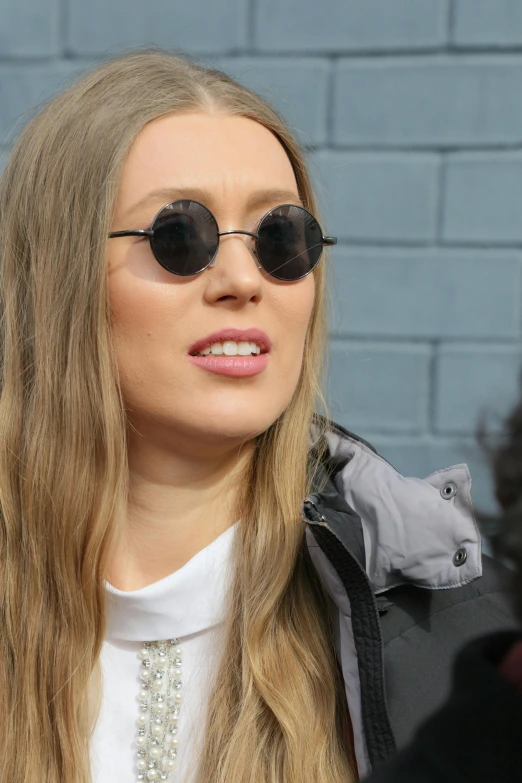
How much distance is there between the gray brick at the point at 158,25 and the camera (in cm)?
287

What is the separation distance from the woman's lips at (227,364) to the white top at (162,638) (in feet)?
1.03

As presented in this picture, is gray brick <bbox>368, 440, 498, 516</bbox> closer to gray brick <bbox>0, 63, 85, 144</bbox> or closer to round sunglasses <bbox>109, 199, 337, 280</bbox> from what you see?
round sunglasses <bbox>109, 199, 337, 280</bbox>

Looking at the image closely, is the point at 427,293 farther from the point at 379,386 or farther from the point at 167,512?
the point at 167,512

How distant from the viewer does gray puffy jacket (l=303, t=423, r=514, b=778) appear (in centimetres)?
159

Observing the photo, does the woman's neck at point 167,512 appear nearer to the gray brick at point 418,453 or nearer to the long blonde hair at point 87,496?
the long blonde hair at point 87,496

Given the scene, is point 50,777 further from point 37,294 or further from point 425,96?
point 425,96

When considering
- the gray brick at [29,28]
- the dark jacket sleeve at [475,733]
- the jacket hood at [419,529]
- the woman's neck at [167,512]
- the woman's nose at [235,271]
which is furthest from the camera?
the gray brick at [29,28]

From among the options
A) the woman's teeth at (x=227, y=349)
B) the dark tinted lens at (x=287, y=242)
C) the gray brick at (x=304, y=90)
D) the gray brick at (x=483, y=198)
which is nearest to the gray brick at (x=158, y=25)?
the gray brick at (x=304, y=90)

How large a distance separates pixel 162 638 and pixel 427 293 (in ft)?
4.27

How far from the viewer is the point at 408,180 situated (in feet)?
9.11

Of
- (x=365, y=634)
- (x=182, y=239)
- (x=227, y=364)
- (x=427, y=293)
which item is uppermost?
(x=182, y=239)

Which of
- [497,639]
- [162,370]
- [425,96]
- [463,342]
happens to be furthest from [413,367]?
[497,639]

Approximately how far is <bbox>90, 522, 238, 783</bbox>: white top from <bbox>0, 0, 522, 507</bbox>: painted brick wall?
103cm

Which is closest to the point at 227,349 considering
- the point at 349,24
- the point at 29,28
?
the point at 349,24
